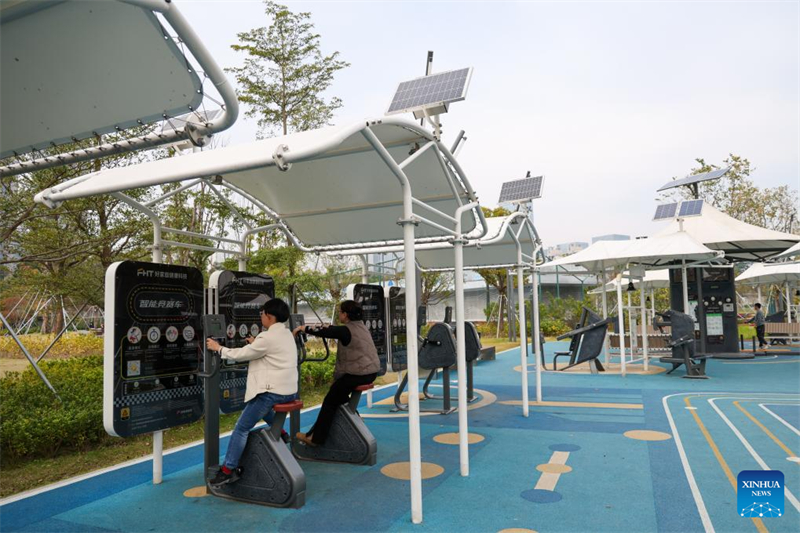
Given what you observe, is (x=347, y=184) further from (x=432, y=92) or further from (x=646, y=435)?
(x=646, y=435)

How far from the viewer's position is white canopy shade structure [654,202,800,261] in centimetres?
1516

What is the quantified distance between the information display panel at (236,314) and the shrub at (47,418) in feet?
5.61

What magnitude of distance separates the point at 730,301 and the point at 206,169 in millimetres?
14727

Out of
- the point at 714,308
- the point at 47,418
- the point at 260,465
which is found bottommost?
the point at 260,465

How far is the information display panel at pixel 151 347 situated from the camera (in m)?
4.24

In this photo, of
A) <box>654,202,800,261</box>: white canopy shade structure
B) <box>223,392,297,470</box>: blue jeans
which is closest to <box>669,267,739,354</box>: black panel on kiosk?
<box>654,202,800,261</box>: white canopy shade structure

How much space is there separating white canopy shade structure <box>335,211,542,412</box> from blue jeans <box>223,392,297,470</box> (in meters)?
1.66

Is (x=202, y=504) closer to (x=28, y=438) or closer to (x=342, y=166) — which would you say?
(x=28, y=438)

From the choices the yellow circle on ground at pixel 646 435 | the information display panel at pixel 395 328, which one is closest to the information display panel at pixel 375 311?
the information display panel at pixel 395 328

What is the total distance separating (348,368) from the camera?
17.8 ft

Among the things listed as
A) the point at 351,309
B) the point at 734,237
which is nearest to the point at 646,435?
the point at 351,309

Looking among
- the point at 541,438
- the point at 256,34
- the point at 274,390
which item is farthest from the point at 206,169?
the point at 256,34

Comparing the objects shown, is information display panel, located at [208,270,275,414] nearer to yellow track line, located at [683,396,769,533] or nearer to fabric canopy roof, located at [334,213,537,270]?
fabric canopy roof, located at [334,213,537,270]

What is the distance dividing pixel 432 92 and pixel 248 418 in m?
3.22
